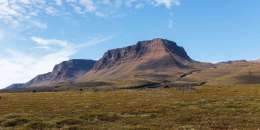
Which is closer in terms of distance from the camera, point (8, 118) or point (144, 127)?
point (144, 127)

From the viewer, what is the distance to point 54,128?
37188 mm

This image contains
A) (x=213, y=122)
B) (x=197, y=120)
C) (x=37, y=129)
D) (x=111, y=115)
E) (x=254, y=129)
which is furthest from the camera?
(x=111, y=115)

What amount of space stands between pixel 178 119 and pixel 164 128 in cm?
966

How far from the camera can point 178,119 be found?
4631 centimetres

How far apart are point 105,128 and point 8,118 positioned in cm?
1262

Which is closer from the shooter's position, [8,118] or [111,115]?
[8,118]

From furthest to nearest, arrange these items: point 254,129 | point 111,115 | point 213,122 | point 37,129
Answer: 1. point 111,115
2. point 213,122
3. point 37,129
4. point 254,129

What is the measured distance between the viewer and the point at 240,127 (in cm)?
3716

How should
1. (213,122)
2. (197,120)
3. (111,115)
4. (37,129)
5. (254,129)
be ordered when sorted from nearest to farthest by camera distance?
(254,129) → (37,129) → (213,122) → (197,120) → (111,115)

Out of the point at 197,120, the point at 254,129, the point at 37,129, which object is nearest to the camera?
the point at 254,129

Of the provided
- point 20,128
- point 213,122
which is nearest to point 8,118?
point 20,128

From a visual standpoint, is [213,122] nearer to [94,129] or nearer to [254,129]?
[254,129]

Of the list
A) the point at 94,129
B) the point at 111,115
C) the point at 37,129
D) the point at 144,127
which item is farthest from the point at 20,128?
the point at 111,115

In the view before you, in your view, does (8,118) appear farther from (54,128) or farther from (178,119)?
(178,119)
